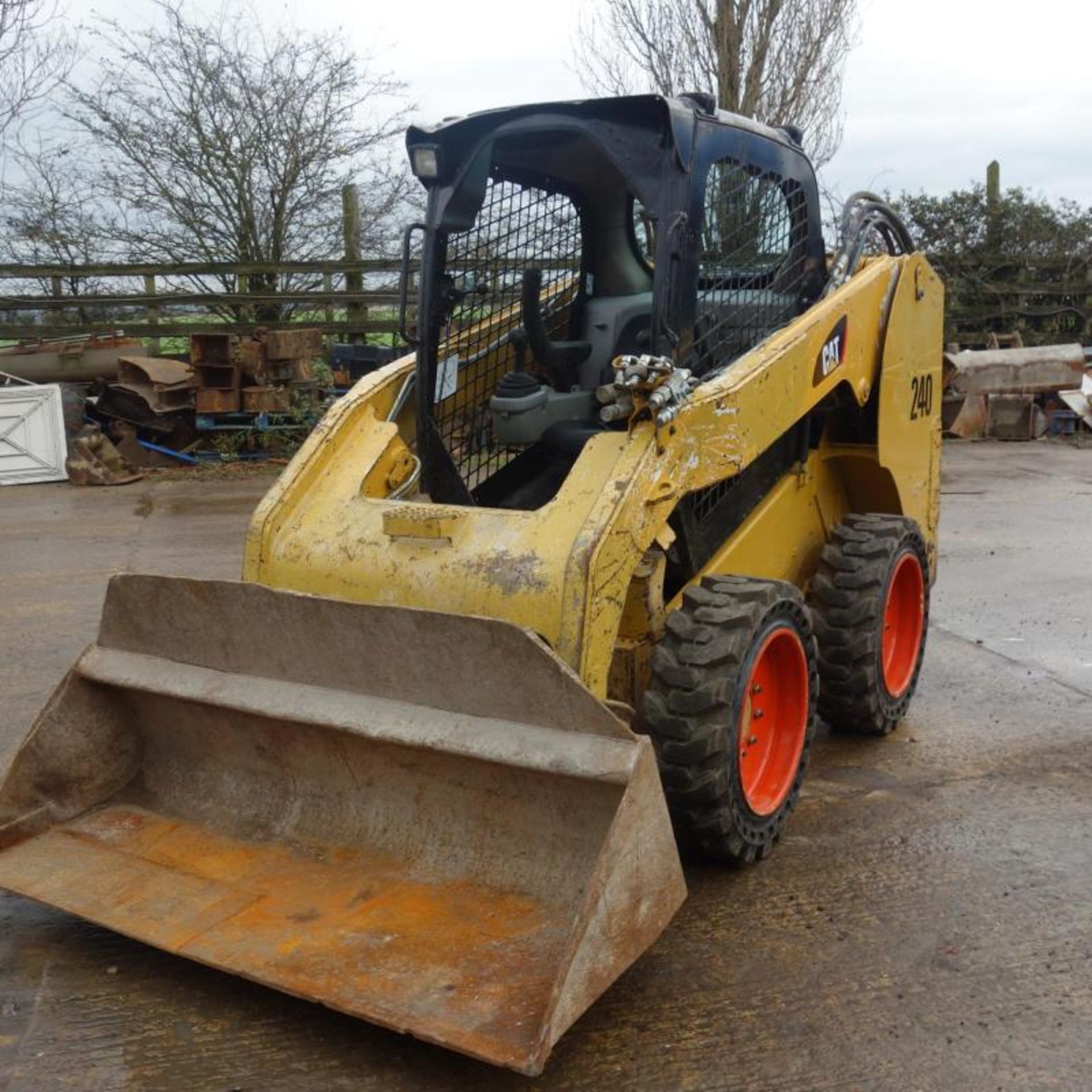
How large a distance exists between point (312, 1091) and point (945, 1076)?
52.1 inches

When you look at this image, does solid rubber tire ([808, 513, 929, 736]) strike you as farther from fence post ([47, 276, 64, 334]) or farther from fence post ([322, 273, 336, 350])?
fence post ([47, 276, 64, 334])

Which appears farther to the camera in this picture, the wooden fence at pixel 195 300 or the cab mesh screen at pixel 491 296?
→ the wooden fence at pixel 195 300

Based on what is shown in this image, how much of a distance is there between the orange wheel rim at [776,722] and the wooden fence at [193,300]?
36.6ft

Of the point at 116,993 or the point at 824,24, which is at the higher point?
the point at 824,24

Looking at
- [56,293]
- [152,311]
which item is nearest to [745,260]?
[152,311]

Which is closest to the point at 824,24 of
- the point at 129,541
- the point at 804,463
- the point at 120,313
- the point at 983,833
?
the point at 120,313

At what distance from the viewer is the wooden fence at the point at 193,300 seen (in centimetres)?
1440

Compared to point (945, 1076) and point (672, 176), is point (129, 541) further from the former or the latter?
point (945, 1076)

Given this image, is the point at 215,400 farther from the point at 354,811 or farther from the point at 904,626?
the point at 354,811

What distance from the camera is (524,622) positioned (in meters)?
3.32

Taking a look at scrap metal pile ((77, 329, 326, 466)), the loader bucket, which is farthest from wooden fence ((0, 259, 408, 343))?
the loader bucket

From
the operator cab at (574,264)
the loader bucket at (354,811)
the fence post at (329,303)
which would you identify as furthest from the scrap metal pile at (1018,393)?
the loader bucket at (354,811)

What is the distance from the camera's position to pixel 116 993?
3096 mm

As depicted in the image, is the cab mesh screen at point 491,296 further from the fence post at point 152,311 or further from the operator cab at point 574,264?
the fence post at point 152,311
